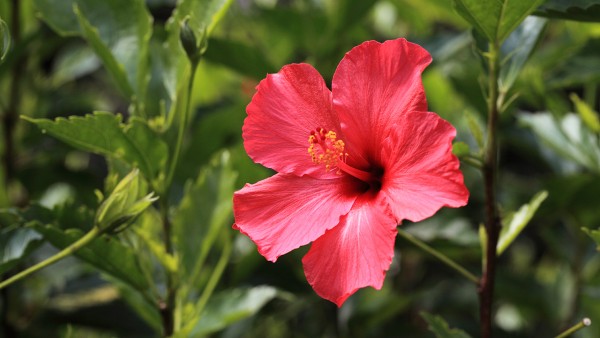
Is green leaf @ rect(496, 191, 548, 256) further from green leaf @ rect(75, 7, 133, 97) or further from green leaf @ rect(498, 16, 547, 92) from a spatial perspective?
green leaf @ rect(75, 7, 133, 97)

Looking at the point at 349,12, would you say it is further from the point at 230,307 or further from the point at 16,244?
the point at 16,244

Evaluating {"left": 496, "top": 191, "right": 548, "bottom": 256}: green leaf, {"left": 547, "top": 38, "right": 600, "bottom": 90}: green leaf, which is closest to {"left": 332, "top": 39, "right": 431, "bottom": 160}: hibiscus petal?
{"left": 496, "top": 191, "right": 548, "bottom": 256}: green leaf

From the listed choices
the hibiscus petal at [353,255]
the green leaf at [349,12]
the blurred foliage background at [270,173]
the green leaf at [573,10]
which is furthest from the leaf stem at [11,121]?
the green leaf at [573,10]

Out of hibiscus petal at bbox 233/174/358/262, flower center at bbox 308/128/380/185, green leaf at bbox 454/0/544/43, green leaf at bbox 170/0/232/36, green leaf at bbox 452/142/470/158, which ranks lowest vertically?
hibiscus petal at bbox 233/174/358/262

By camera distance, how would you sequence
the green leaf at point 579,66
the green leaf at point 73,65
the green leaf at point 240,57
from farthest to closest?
the green leaf at point 73,65, the green leaf at point 240,57, the green leaf at point 579,66

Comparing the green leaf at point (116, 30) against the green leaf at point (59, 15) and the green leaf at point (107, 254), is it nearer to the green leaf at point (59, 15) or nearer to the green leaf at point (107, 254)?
the green leaf at point (59, 15)

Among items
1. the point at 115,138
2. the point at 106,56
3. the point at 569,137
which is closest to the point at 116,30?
the point at 106,56

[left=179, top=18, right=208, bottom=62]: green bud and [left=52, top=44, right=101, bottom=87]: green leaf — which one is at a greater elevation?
[left=179, top=18, right=208, bottom=62]: green bud
